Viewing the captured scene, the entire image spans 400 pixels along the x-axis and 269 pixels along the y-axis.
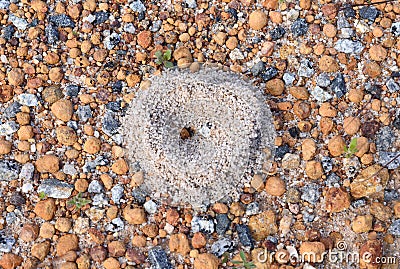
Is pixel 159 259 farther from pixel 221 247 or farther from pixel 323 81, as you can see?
pixel 323 81

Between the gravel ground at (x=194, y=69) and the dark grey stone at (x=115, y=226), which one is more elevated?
the gravel ground at (x=194, y=69)

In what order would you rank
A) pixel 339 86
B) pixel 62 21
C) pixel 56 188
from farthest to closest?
pixel 62 21 < pixel 339 86 < pixel 56 188

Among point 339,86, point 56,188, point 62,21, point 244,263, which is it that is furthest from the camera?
point 62,21

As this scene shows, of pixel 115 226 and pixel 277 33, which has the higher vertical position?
pixel 277 33

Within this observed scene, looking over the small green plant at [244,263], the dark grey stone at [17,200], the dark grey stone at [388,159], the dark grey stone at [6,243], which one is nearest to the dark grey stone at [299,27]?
the dark grey stone at [388,159]

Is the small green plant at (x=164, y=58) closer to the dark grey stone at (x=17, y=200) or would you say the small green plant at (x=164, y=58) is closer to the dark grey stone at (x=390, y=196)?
the dark grey stone at (x=17, y=200)

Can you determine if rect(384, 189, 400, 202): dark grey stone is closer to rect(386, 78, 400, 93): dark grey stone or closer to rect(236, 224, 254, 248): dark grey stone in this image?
rect(386, 78, 400, 93): dark grey stone

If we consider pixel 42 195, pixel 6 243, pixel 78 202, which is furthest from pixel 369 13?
pixel 6 243
